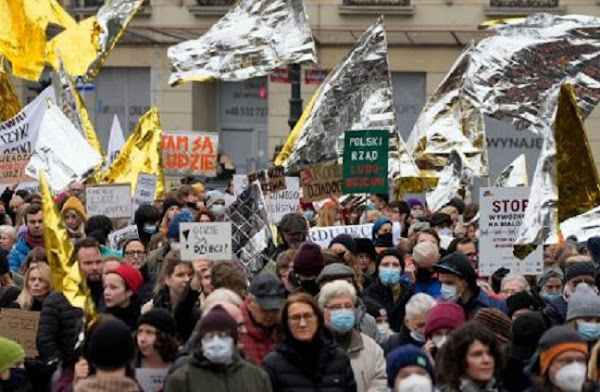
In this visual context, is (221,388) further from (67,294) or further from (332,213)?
(332,213)

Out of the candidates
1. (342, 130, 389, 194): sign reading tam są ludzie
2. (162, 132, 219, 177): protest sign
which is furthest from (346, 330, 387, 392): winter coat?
(162, 132, 219, 177): protest sign

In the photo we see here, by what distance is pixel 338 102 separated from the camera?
20766mm

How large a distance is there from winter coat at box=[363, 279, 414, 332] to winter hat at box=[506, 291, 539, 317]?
111 cm

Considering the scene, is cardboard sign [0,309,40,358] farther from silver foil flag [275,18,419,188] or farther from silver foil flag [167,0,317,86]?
silver foil flag [167,0,317,86]

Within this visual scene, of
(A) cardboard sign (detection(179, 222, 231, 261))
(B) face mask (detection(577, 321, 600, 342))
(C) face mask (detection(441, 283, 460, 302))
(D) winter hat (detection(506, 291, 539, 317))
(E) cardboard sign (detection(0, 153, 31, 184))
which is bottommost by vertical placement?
(B) face mask (detection(577, 321, 600, 342))

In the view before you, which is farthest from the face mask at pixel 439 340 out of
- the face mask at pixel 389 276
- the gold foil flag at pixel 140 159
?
the gold foil flag at pixel 140 159

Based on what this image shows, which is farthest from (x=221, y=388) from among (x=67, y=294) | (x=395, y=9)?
(x=395, y=9)

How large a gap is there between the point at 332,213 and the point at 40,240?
2.84 m

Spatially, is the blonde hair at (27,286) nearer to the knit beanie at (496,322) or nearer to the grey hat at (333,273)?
the grey hat at (333,273)

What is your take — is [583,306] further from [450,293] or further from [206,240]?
[206,240]

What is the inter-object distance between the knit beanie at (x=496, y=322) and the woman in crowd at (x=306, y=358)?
0.97 m

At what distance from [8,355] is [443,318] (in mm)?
2230

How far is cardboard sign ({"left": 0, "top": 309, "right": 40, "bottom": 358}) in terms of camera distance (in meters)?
11.9

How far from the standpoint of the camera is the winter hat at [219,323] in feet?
31.9
